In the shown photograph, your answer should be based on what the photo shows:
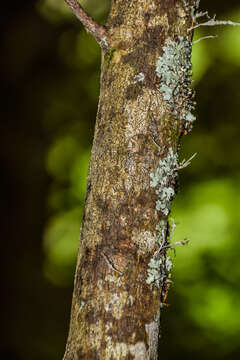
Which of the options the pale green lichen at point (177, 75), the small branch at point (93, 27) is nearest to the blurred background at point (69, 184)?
the pale green lichen at point (177, 75)

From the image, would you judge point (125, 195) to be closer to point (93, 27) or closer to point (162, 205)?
point (162, 205)

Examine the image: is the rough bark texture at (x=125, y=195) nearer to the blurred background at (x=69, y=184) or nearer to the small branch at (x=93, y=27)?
the small branch at (x=93, y=27)

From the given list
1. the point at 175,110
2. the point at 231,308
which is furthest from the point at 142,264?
the point at 231,308

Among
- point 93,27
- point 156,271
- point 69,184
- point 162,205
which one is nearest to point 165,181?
point 162,205

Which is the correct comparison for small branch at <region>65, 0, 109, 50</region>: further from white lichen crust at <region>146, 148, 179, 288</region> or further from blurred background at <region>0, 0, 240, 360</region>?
blurred background at <region>0, 0, 240, 360</region>

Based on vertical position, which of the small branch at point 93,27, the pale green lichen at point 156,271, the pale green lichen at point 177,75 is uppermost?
the small branch at point 93,27
